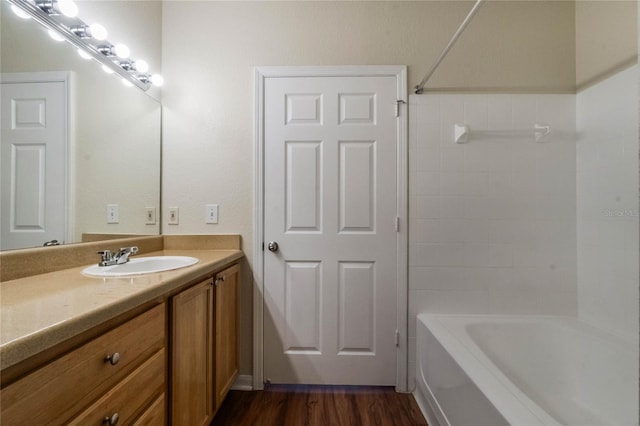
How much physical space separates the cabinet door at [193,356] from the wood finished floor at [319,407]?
1.01ft

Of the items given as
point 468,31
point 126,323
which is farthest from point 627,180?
point 126,323

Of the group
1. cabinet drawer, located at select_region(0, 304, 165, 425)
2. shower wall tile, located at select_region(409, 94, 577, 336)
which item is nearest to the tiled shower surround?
shower wall tile, located at select_region(409, 94, 577, 336)

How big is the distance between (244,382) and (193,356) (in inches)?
28.4

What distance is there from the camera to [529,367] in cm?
135

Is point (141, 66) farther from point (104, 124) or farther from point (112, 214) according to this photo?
point (112, 214)

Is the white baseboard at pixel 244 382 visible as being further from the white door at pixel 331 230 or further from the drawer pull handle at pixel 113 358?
the drawer pull handle at pixel 113 358

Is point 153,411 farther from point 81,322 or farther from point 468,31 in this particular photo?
point 468,31

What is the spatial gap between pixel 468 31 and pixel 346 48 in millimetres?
769

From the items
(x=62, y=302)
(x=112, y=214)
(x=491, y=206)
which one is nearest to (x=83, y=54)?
(x=112, y=214)

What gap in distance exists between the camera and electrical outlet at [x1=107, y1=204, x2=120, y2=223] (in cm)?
128

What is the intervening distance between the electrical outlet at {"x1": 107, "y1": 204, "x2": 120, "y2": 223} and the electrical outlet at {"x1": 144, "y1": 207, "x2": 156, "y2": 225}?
197 mm

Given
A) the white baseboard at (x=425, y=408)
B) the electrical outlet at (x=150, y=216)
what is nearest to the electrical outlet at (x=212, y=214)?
the electrical outlet at (x=150, y=216)

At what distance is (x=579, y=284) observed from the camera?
1459 millimetres

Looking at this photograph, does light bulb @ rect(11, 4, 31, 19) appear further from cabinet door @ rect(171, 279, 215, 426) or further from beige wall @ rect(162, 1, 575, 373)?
cabinet door @ rect(171, 279, 215, 426)
